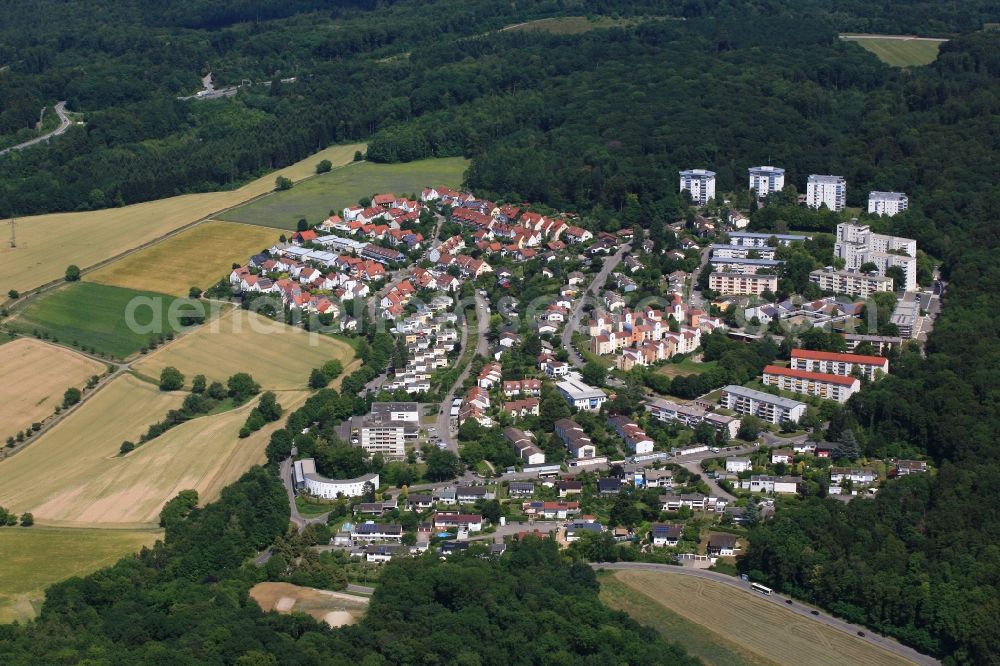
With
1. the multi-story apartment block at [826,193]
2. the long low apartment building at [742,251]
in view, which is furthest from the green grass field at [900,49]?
the long low apartment building at [742,251]

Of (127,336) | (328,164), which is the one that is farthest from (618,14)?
(127,336)

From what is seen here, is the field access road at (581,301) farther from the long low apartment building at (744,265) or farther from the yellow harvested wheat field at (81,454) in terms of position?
the yellow harvested wheat field at (81,454)

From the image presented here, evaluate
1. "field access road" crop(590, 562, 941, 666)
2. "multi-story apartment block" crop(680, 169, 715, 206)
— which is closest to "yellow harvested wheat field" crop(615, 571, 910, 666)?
"field access road" crop(590, 562, 941, 666)

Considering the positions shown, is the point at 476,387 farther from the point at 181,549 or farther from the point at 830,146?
the point at 830,146

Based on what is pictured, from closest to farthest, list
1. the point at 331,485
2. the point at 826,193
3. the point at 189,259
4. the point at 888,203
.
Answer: the point at 331,485 → the point at 888,203 → the point at 189,259 → the point at 826,193

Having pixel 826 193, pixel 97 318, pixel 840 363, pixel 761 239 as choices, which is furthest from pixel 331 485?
pixel 826 193

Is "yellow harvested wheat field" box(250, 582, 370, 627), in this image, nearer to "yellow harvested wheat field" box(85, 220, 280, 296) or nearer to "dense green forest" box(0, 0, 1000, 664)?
"dense green forest" box(0, 0, 1000, 664)

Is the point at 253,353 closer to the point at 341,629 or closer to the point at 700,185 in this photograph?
the point at 341,629
